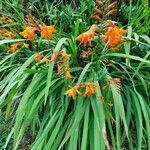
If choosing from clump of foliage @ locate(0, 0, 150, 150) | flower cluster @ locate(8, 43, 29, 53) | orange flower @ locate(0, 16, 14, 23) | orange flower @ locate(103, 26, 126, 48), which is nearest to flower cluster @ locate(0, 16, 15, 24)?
orange flower @ locate(0, 16, 14, 23)

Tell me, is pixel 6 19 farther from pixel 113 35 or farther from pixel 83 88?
pixel 113 35

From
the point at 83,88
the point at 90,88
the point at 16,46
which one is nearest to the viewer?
the point at 90,88

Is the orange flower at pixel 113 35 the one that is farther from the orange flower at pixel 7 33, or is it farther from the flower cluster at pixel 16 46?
the orange flower at pixel 7 33

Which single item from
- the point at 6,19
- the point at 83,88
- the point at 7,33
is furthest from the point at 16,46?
the point at 6,19

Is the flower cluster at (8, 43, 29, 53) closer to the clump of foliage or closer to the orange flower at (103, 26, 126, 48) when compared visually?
the clump of foliage

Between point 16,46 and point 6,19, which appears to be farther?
point 6,19

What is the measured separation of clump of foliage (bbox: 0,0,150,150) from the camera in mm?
2107

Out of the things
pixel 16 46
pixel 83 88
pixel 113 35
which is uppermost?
pixel 113 35

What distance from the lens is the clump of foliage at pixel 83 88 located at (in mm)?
2107

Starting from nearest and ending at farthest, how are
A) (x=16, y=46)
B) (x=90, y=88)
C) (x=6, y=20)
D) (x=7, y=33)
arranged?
(x=90, y=88)
(x=16, y=46)
(x=7, y=33)
(x=6, y=20)

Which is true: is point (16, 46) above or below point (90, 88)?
above

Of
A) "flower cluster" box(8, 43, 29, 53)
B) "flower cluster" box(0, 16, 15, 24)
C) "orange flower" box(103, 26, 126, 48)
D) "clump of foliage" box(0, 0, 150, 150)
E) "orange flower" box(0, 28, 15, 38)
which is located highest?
"orange flower" box(103, 26, 126, 48)

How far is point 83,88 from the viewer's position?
2.29 meters

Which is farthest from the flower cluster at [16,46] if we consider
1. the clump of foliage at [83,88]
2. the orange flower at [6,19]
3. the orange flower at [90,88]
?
the orange flower at [90,88]
